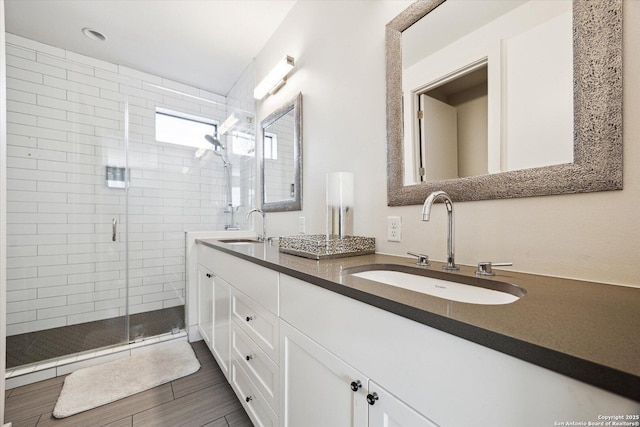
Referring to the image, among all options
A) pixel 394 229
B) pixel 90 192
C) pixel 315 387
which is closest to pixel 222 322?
pixel 315 387

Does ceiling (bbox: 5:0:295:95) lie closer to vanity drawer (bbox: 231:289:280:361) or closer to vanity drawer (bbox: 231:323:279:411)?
vanity drawer (bbox: 231:289:280:361)

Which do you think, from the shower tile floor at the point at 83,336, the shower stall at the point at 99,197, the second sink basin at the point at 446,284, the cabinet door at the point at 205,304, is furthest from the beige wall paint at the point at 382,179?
the shower tile floor at the point at 83,336

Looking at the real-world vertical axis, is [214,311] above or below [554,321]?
below

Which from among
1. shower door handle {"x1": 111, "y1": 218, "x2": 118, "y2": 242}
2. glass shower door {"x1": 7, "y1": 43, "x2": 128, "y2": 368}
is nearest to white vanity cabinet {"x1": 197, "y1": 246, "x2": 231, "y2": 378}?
glass shower door {"x1": 7, "y1": 43, "x2": 128, "y2": 368}

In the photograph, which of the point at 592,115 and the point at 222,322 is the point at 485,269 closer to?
the point at 592,115

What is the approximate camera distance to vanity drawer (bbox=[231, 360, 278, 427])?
41.8 inches

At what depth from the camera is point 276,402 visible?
1.00 m

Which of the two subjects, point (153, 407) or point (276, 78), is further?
point (276, 78)

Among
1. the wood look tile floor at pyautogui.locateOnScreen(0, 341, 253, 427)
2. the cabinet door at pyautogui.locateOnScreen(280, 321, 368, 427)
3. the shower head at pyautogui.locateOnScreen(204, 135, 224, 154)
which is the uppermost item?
the shower head at pyautogui.locateOnScreen(204, 135, 224, 154)

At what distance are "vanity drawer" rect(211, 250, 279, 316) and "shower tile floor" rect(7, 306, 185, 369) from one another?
1.24 metres

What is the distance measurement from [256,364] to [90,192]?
7.83ft

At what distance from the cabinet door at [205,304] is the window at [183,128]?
144 centimetres

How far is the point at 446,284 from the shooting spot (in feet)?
2.80

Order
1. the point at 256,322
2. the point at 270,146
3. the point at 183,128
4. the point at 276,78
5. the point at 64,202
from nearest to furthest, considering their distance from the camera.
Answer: the point at 256,322, the point at 276,78, the point at 270,146, the point at 64,202, the point at 183,128
